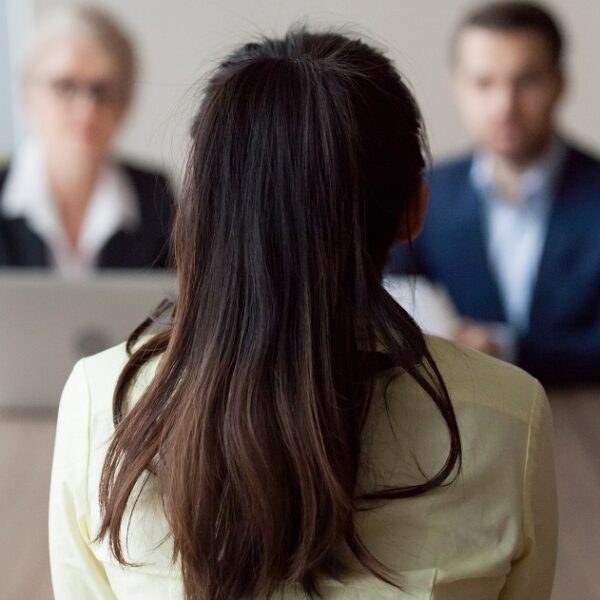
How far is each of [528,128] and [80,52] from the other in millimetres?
1387

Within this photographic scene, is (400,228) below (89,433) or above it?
above

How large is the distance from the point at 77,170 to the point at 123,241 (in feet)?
0.97

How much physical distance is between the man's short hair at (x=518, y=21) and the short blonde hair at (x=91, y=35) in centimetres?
107

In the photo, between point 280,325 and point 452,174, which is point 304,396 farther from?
point 452,174

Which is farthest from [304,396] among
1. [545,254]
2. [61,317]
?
[545,254]

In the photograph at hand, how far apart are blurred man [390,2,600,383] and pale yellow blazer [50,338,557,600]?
1.82m

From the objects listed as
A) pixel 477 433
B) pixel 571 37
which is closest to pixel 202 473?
pixel 477 433

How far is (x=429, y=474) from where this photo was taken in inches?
34.3

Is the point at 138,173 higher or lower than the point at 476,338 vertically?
higher

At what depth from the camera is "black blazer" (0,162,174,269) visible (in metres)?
3.11

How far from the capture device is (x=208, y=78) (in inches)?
34.1

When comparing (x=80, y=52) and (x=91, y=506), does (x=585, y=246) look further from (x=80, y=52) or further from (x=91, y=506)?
(x=91, y=506)

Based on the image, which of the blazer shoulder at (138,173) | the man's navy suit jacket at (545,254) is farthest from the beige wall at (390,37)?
the man's navy suit jacket at (545,254)

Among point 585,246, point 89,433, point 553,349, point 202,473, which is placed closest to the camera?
point 202,473
